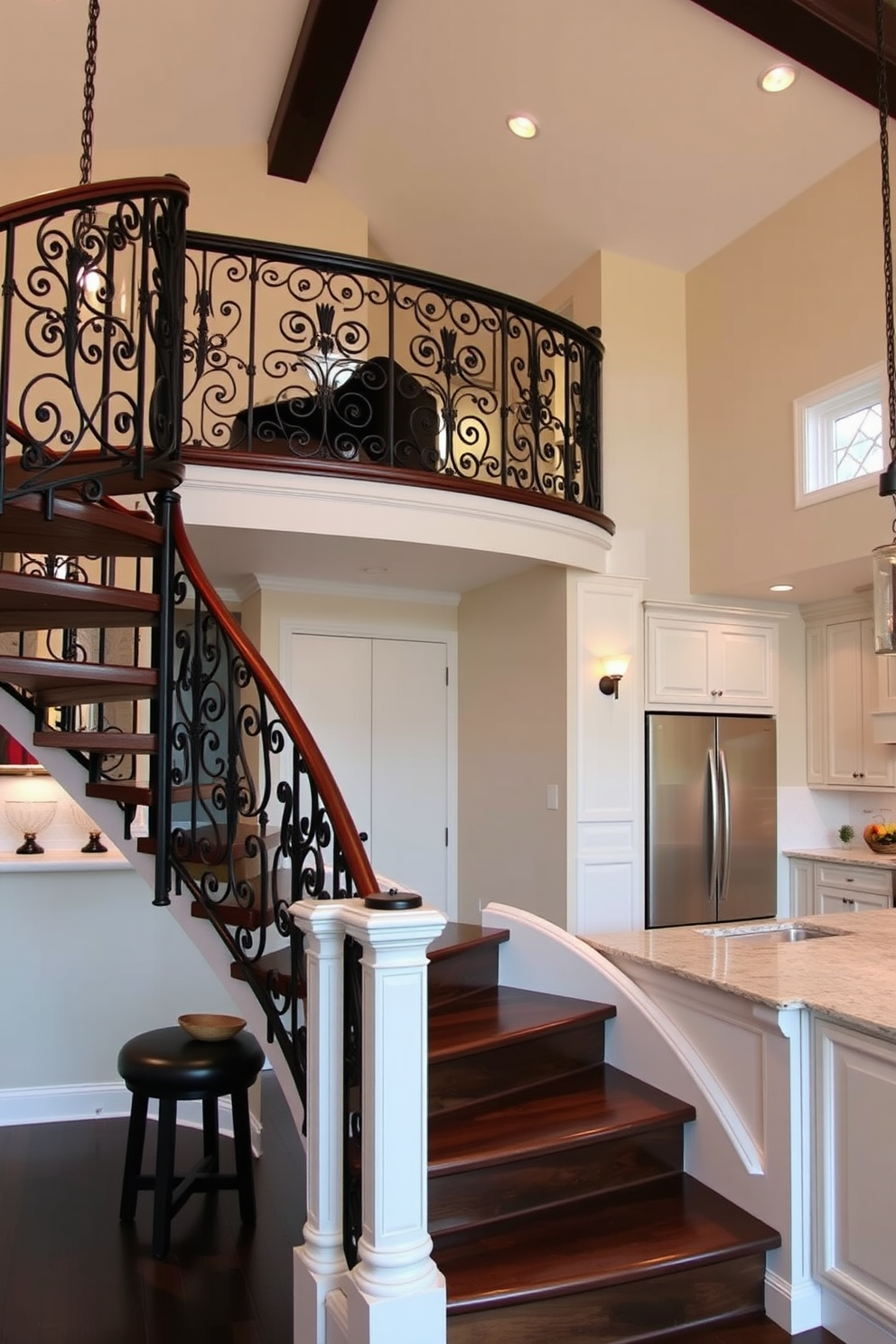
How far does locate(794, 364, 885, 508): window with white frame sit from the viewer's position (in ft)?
16.2

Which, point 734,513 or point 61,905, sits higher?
point 734,513

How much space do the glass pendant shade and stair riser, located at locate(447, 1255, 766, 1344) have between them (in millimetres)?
1823

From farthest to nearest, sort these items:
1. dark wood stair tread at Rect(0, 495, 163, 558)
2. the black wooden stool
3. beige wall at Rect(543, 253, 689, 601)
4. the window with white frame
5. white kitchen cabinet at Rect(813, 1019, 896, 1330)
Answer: beige wall at Rect(543, 253, 689, 601), the window with white frame, the black wooden stool, dark wood stair tread at Rect(0, 495, 163, 558), white kitchen cabinet at Rect(813, 1019, 896, 1330)

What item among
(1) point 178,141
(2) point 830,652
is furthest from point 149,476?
(2) point 830,652

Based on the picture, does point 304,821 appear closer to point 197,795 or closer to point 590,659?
point 197,795

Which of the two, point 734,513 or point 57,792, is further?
point 734,513

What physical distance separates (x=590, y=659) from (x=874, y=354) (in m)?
2.16

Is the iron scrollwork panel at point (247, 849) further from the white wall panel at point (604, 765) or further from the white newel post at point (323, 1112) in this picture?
the white wall panel at point (604, 765)

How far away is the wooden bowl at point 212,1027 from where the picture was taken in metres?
3.57

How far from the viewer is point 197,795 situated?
310 cm

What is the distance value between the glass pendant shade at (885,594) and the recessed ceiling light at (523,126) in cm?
386

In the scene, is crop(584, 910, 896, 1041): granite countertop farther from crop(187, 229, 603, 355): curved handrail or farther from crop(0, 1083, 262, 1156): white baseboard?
crop(187, 229, 603, 355): curved handrail

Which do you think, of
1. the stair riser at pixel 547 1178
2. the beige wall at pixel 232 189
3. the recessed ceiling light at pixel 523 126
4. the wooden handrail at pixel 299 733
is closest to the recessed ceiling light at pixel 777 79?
the recessed ceiling light at pixel 523 126

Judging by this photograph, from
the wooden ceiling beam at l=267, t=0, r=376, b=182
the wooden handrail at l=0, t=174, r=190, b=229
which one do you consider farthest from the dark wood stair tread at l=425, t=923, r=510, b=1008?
the wooden ceiling beam at l=267, t=0, r=376, b=182
